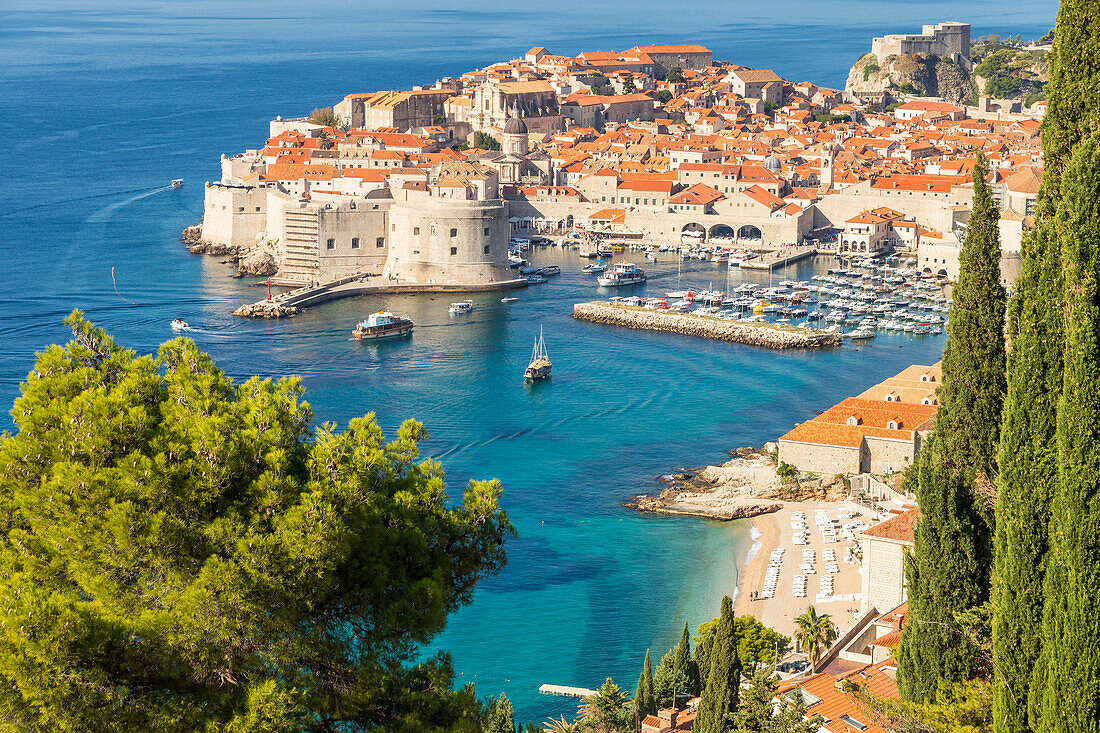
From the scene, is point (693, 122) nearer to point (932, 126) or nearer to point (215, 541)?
point (932, 126)

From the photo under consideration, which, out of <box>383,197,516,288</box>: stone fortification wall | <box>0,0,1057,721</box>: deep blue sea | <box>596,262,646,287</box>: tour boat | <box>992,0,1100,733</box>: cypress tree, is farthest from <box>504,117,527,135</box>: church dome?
<box>992,0,1100,733</box>: cypress tree

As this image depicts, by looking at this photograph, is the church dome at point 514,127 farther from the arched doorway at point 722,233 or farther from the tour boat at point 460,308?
the tour boat at point 460,308

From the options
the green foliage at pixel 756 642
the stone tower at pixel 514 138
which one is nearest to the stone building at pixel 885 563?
the green foliage at pixel 756 642

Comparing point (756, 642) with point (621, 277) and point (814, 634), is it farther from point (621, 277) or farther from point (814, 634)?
point (621, 277)

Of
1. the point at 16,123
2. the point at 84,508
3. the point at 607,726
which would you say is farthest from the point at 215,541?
the point at 16,123

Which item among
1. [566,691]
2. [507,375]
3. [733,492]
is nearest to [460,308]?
[507,375]
